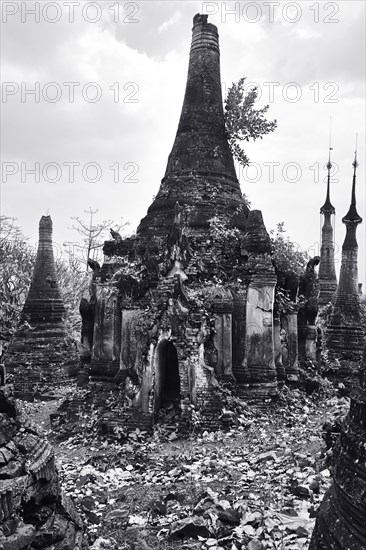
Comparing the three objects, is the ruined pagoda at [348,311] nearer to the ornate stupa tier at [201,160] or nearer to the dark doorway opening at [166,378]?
the ornate stupa tier at [201,160]

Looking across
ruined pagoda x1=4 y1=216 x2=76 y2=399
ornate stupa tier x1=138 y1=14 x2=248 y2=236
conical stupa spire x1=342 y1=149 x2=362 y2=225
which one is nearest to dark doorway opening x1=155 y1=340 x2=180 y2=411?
ornate stupa tier x1=138 y1=14 x2=248 y2=236

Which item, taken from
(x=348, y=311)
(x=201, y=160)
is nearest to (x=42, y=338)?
(x=201, y=160)

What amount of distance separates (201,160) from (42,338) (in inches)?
264

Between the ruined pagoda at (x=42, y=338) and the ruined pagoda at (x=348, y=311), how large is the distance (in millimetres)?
7965

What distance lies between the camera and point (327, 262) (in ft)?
74.1

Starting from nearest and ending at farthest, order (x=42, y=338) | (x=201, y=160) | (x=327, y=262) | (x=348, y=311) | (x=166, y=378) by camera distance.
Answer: (x=166, y=378), (x=201, y=160), (x=42, y=338), (x=348, y=311), (x=327, y=262)

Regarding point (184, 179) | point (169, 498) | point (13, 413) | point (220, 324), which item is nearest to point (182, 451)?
point (169, 498)

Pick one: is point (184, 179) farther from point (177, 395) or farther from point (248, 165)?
point (177, 395)

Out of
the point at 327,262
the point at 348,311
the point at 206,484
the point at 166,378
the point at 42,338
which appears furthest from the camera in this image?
the point at 327,262

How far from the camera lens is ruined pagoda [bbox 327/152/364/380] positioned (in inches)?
605

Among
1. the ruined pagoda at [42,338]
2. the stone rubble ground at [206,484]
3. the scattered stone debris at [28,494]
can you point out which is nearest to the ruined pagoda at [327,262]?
the ruined pagoda at [42,338]

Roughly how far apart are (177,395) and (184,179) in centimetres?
534

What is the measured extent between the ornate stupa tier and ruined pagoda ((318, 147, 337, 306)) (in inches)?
386

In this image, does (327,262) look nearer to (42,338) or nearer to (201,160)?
(201,160)
